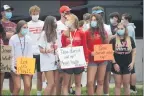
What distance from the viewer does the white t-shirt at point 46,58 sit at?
10.2 m

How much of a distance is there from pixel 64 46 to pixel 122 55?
1.29 metres

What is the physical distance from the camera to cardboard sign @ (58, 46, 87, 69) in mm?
10227

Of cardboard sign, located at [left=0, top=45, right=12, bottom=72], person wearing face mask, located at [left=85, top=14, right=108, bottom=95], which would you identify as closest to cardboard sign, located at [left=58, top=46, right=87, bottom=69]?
person wearing face mask, located at [left=85, top=14, right=108, bottom=95]

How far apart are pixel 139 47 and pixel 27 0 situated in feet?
15.9

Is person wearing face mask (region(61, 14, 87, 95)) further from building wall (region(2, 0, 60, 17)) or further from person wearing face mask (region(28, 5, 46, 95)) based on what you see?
building wall (region(2, 0, 60, 17))

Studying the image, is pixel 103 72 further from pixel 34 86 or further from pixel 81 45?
pixel 34 86

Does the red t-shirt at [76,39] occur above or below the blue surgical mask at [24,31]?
below

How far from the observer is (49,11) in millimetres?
17641

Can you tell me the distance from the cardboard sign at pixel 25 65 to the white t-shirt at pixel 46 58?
0.21m

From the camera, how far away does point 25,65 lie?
33.2 feet

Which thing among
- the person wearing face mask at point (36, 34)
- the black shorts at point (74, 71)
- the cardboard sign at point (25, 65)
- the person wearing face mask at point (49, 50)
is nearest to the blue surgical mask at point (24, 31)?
the person wearing face mask at point (49, 50)

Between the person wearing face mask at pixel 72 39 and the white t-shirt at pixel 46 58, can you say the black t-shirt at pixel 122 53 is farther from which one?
the white t-shirt at pixel 46 58

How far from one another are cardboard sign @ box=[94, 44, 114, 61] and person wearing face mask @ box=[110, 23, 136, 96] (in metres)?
0.18

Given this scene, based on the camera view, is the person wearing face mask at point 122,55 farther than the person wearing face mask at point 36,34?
No
